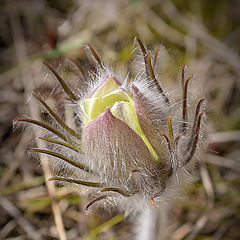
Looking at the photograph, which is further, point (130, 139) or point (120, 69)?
point (120, 69)

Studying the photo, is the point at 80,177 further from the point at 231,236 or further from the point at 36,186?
the point at 231,236

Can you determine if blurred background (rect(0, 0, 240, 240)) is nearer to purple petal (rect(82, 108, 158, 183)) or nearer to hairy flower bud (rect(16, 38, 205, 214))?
hairy flower bud (rect(16, 38, 205, 214))

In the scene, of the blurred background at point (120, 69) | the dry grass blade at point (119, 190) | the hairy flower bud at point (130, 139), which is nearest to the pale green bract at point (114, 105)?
the hairy flower bud at point (130, 139)

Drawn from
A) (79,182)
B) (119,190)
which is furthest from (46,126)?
(119,190)

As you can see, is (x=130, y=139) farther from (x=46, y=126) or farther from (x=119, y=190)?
(x=46, y=126)

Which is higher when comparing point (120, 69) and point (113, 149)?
point (120, 69)

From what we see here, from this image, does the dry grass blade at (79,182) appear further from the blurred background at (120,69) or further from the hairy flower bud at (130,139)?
the blurred background at (120,69)

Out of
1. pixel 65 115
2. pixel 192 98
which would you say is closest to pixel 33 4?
pixel 65 115
